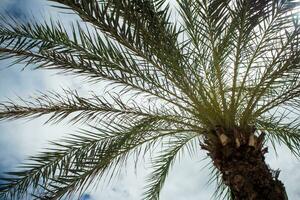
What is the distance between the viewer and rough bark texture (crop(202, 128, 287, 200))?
5.70m

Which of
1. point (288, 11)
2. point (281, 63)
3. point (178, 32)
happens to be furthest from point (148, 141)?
point (288, 11)

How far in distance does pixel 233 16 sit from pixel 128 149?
273cm

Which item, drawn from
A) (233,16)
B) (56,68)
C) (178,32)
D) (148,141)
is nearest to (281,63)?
(233,16)

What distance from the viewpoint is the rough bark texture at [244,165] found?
5695 mm

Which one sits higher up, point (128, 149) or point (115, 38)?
point (115, 38)

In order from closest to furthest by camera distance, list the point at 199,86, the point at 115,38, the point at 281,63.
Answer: the point at 115,38
the point at 281,63
the point at 199,86

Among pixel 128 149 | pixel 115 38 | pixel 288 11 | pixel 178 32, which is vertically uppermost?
pixel 288 11

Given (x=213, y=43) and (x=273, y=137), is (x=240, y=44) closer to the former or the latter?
(x=213, y=43)

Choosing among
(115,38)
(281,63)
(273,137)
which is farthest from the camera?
(273,137)

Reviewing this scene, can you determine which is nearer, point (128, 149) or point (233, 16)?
point (233, 16)

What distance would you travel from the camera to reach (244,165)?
239 inches

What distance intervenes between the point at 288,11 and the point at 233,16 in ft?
2.75

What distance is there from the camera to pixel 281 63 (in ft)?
21.1

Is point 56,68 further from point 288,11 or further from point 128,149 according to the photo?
point 288,11
